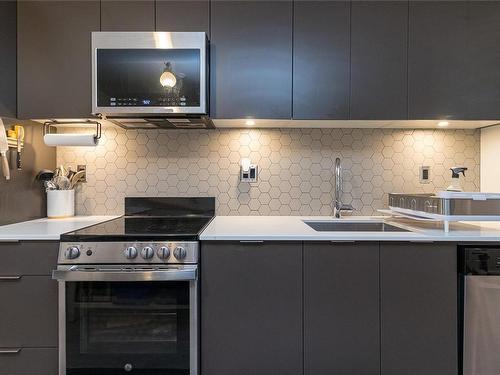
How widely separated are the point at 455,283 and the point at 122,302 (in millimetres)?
1592

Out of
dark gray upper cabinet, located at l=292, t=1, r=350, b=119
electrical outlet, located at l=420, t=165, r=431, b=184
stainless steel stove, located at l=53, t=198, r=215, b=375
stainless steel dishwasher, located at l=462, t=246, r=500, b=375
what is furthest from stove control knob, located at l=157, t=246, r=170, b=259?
electrical outlet, located at l=420, t=165, r=431, b=184

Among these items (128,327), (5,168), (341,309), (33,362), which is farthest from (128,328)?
(5,168)

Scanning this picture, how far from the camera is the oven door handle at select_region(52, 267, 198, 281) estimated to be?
1.49m

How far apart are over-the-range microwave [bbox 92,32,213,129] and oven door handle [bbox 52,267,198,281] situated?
0.84 metres

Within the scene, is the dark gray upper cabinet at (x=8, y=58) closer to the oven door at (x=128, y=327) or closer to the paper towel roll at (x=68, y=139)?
the paper towel roll at (x=68, y=139)

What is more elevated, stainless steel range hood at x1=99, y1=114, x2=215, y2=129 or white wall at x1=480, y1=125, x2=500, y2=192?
stainless steel range hood at x1=99, y1=114, x2=215, y2=129

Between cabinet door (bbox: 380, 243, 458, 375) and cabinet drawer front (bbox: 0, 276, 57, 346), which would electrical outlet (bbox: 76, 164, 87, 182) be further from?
cabinet door (bbox: 380, 243, 458, 375)

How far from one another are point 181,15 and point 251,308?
165 centimetres

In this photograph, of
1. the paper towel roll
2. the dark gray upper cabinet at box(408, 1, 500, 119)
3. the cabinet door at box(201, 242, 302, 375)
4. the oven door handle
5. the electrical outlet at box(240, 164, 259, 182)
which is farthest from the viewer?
the electrical outlet at box(240, 164, 259, 182)

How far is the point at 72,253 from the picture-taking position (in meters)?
1.53

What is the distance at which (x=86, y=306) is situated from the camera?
1.56 metres

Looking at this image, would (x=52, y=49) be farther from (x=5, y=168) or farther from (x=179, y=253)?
(x=179, y=253)

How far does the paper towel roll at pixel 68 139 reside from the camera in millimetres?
2023

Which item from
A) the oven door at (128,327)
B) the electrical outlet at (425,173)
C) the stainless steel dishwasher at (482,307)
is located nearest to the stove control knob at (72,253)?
the oven door at (128,327)
